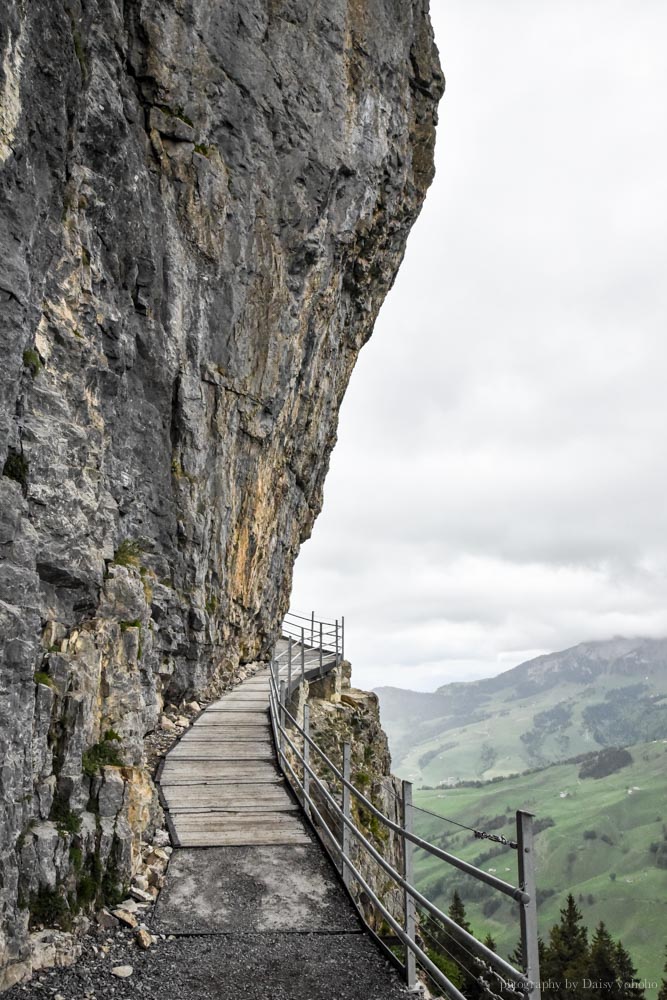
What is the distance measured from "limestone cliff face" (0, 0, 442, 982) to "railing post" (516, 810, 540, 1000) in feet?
14.7

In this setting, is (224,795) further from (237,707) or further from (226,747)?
(237,707)

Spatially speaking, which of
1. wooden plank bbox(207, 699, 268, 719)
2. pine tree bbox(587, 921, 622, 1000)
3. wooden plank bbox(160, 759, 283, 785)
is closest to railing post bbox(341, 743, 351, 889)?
wooden plank bbox(160, 759, 283, 785)

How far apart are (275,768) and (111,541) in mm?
6043

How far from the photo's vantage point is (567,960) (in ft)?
165

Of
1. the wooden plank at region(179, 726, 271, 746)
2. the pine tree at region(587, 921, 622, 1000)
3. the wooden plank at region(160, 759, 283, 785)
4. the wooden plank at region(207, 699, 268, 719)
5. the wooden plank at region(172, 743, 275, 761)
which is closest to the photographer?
the wooden plank at region(160, 759, 283, 785)

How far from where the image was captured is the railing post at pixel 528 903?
14.1 feet

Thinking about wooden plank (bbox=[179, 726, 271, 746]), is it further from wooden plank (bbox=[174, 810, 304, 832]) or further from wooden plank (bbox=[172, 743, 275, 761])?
wooden plank (bbox=[174, 810, 304, 832])

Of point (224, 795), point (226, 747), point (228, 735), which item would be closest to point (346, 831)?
point (224, 795)

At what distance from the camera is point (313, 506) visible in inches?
1332

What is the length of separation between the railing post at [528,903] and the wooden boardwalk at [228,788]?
623 cm

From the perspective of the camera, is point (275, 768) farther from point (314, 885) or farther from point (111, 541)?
point (111, 541)

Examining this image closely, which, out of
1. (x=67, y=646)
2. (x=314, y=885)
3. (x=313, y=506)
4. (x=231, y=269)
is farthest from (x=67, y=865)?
(x=313, y=506)

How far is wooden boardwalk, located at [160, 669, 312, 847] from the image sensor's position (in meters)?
10.2

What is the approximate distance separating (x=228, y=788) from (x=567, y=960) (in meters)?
53.0
